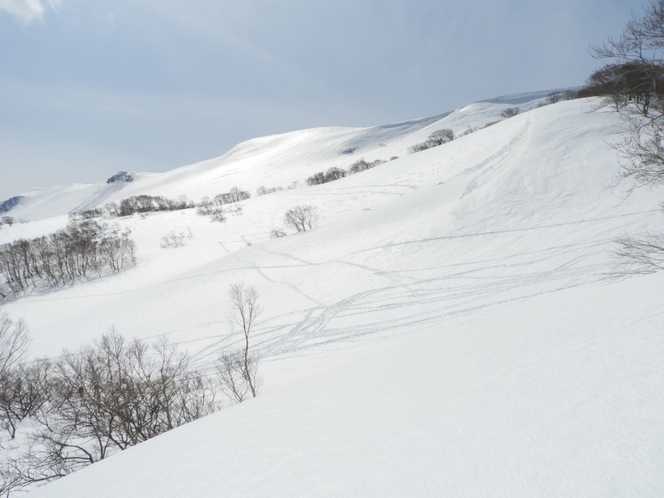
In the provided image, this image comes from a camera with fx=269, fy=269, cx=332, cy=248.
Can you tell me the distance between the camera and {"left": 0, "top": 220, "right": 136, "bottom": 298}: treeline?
42344 millimetres

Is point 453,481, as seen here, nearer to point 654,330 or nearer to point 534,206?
point 654,330

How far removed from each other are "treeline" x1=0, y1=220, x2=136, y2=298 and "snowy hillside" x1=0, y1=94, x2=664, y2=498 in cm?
339

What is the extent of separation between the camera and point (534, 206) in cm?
2166

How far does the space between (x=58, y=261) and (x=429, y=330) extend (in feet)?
191

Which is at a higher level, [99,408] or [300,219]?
[300,219]

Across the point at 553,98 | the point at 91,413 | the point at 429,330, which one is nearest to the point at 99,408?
the point at 91,413

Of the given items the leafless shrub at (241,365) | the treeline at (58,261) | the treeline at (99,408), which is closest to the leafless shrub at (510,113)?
the leafless shrub at (241,365)

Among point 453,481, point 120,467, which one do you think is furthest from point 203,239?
point 453,481

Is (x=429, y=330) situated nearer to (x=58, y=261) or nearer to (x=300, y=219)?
(x=300, y=219)

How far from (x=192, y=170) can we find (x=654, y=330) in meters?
220

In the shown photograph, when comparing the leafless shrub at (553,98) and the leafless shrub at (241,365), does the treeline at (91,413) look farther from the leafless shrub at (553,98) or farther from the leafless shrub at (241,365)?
the leafless shrub at (553,98)

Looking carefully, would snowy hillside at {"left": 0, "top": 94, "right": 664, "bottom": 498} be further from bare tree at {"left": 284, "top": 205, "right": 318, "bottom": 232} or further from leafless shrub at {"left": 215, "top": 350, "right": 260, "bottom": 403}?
bare tree at {"left": 284, "top": 205, "right": 318, "bottom": 232}

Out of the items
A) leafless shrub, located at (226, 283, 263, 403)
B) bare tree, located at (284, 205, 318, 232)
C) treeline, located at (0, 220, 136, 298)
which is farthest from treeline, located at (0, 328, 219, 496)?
treeline, located at (0, 220, 136, 298)

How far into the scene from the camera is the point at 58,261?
143 feet
